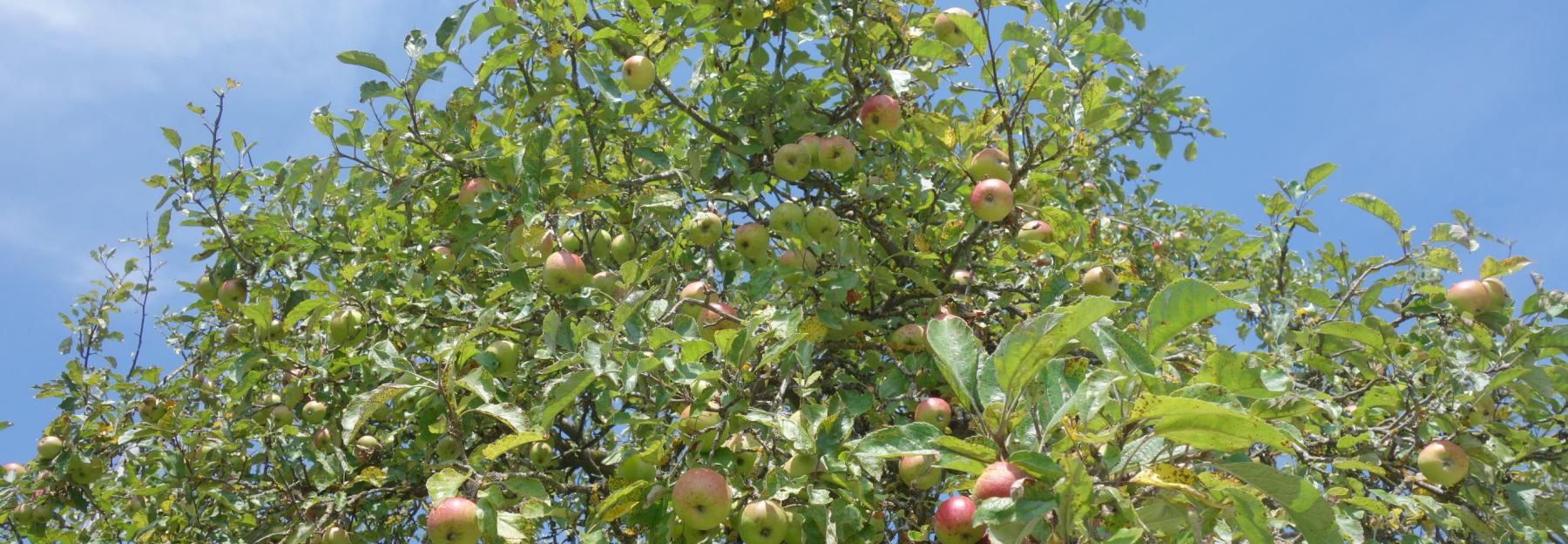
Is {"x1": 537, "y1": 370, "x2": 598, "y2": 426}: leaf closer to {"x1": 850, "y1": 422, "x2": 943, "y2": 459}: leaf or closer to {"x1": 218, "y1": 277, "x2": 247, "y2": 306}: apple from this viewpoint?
{"x1": 850, "y1": 422, "x2": 943, "y2": 459}: leaf

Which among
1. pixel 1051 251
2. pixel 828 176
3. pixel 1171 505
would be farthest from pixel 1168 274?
pixel 1171 505

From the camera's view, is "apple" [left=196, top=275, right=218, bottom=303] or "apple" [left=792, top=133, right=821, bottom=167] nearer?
"apple" [left=792, top=133, right=821, bottom=167]

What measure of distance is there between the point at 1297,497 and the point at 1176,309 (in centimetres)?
35

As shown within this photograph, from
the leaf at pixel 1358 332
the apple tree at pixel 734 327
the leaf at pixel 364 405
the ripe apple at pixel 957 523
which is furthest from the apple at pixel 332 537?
the leaf at pixel 1358 332

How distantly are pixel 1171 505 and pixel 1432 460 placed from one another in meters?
2.36

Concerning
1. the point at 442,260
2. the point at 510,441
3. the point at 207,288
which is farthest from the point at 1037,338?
the point at 207,288

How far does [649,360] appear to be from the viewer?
2.33 m

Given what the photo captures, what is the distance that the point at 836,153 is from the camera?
362cm

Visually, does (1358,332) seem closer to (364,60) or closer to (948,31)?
(948,31)

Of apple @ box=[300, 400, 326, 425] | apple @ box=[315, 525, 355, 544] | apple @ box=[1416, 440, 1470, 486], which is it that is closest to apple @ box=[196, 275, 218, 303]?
apple @ box=[300, 400, 326, 425]

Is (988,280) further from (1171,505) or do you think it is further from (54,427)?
(54,427)

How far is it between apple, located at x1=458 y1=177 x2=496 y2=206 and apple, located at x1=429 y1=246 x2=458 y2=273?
0.26m

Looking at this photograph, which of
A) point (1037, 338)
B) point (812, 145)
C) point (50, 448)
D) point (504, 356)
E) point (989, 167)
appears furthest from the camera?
point (50, 448)

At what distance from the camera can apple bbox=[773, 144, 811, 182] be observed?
144 inches
